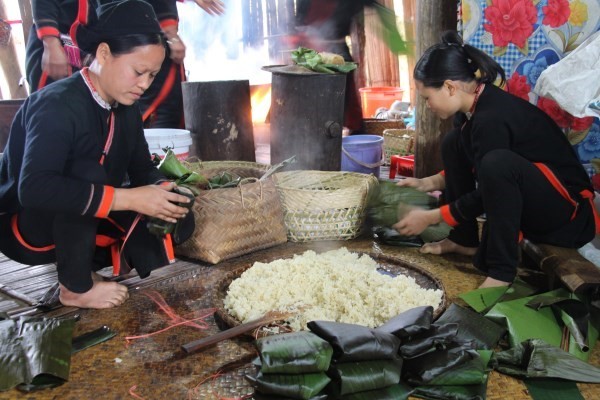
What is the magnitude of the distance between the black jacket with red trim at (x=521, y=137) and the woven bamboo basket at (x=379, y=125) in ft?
12.4

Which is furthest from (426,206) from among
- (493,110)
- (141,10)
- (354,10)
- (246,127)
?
(354,10)

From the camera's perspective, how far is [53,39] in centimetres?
380

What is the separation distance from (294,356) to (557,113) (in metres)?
2.44

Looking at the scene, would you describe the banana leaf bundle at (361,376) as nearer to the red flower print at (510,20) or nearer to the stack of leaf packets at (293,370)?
the stack of leaf packets at (293,370)

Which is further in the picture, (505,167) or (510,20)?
(510,20)

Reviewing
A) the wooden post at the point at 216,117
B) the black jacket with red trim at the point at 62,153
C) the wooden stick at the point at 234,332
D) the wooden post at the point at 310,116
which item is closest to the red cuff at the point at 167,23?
the wooden post at the point at 216,117

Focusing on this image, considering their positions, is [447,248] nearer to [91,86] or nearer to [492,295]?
[492,295]

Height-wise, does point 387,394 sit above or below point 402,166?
below

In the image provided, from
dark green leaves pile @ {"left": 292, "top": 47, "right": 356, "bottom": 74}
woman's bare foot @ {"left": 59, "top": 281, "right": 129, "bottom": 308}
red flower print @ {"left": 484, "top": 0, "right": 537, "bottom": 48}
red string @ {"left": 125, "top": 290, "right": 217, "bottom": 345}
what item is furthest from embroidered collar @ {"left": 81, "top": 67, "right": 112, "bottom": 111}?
red flower print @ {"left": 484, "top": 0, "right": 537, "bottom": 48}

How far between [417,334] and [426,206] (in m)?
1.57

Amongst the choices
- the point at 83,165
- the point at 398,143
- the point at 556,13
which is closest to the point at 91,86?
the point at 83,165

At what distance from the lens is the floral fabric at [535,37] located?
3039 millimetres

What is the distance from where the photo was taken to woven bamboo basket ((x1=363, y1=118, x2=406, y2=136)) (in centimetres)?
633

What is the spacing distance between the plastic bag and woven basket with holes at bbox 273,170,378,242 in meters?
1.12
